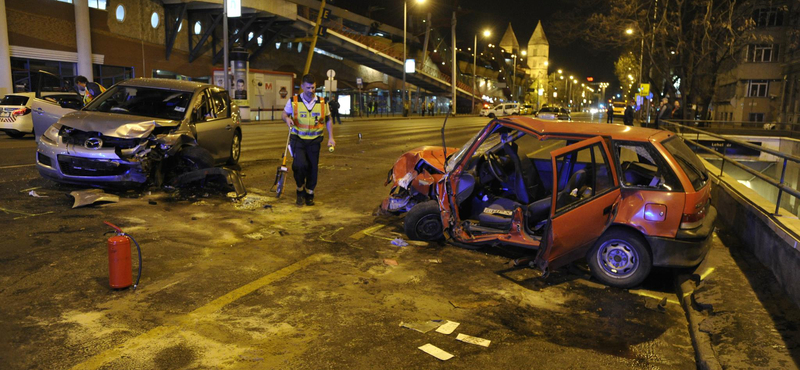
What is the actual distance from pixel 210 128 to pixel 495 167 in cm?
586

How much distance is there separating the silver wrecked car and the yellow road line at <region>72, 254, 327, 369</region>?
3.78 meters

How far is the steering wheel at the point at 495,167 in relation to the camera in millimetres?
6770

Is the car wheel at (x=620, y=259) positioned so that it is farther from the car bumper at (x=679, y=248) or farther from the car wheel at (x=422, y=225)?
the car wheel at (x=422, y=225)

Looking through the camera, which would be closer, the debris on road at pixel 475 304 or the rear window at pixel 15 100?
the debris on road at pixel 475 304

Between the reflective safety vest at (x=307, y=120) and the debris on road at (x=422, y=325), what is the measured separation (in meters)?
4.56

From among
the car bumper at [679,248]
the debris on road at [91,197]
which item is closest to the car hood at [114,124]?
the debris on road at [91,197]

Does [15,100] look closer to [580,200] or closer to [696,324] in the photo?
[580,200]

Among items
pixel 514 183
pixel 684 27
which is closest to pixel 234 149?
pixel 514 183

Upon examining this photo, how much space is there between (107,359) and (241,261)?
2.28m

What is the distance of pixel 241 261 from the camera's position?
5.97 metres

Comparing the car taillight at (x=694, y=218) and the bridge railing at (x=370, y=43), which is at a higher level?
the bridge railing at (x=370, y=43)

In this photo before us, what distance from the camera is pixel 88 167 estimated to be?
830 centimetres

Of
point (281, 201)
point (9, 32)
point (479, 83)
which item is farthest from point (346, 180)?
point (479, 83)

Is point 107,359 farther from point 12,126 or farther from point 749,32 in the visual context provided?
Answer: point 749,32
